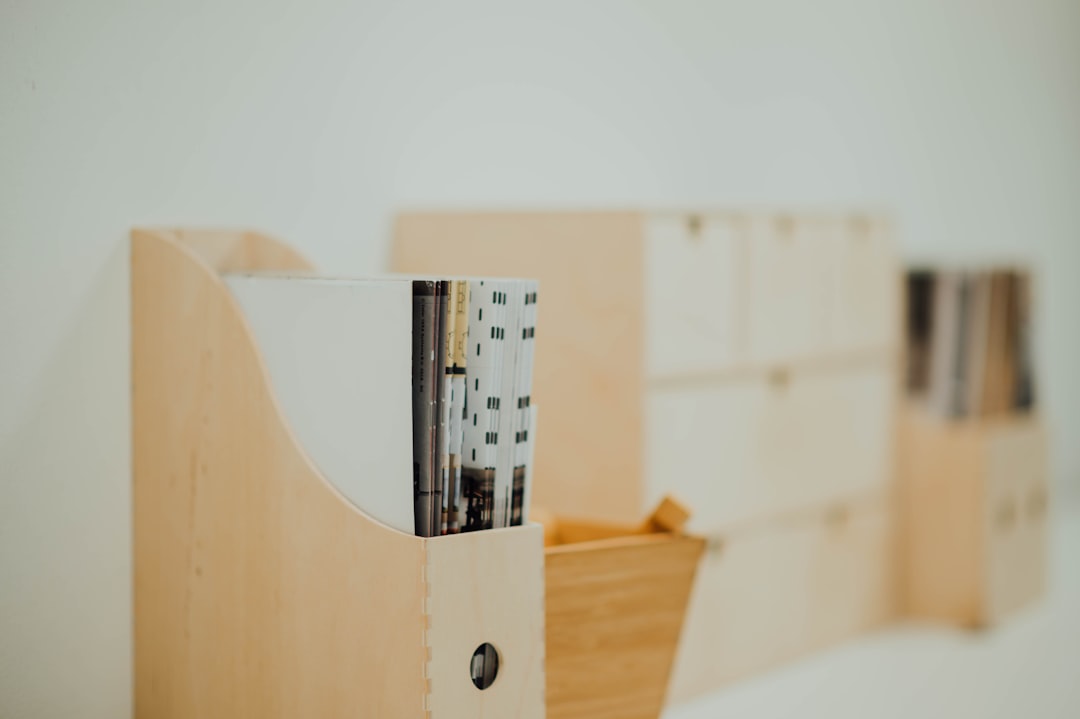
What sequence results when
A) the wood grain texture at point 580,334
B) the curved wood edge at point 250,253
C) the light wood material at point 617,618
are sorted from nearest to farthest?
the light wood material at point 617,618 < the curved wood edge at point 250,253 < the wood grain texture at point 580,334

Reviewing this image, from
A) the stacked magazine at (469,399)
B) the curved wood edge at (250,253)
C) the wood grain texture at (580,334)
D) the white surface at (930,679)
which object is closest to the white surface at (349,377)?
the stacked magazine at (469,399)

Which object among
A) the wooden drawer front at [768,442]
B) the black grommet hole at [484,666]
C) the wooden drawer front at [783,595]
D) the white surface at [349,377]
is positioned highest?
the white surface at [349,377]

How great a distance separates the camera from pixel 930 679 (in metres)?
2.09

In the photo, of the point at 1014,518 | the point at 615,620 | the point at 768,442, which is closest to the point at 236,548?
the point at 615,620

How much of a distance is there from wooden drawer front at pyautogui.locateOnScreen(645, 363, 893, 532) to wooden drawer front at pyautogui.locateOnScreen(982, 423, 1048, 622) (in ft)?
0.68

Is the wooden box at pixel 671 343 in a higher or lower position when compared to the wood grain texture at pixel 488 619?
higher

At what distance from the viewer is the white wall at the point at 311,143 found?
1528 mm

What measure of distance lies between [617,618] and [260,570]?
407 millimetres

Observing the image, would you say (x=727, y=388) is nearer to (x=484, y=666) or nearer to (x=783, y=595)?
(x=783, y=595)

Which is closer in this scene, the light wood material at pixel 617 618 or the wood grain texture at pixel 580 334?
the light wood material at pixel 617 618

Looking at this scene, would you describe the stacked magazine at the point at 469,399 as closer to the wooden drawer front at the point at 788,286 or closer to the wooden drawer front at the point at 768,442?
the wooden drawer front at the point at 768,442

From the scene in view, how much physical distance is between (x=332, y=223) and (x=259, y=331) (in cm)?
51

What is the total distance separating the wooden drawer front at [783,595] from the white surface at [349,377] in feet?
2.65

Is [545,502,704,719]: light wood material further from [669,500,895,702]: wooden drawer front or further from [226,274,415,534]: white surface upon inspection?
[669,500,895,702]: wooden drawer front
